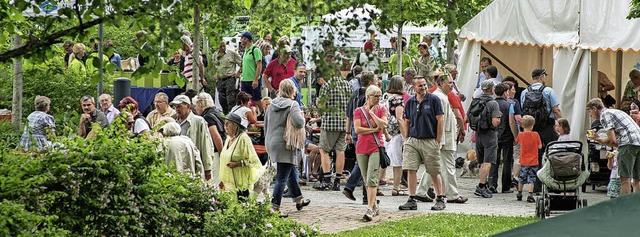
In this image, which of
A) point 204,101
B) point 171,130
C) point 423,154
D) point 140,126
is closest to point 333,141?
point 423,154

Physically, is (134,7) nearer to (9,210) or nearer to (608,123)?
(9,210)

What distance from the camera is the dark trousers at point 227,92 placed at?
24.0m

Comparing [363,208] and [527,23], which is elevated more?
[527,23]

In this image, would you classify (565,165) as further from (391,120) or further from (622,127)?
(391,120)

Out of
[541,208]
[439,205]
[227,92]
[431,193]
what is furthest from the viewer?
[227,92]

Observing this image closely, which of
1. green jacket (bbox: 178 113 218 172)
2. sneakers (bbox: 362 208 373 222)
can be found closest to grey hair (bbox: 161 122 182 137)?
green jacket (bbox: 178 113 218 172)

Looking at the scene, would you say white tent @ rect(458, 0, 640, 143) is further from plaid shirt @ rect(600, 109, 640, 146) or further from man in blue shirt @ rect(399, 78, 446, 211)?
man in blue shirt @ rect(399, 78, 446, 211)

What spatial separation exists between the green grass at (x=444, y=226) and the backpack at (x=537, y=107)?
3.37 meters

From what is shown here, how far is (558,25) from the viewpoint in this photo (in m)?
21.1

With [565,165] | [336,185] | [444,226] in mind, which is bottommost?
[444,226]

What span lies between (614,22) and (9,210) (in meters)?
14.7

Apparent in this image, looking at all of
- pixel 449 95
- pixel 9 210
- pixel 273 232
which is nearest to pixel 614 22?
pixel 449 95

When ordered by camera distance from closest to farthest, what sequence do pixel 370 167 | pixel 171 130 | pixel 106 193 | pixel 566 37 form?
pixel 106 193 → pixel 171 130 → pixel 370 167 → pixel 566 37

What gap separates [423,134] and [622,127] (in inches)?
100
